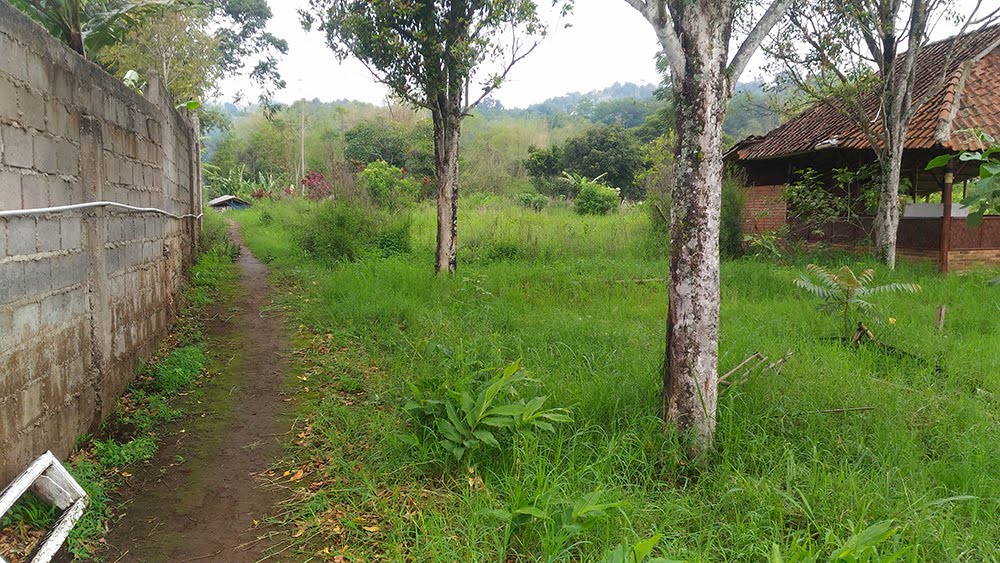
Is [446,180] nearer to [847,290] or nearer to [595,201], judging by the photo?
[847,290]

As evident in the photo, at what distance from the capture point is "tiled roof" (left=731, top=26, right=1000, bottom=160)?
984 centimetres

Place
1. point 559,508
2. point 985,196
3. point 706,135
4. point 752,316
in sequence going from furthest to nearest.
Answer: point 752,316 < point 706,135 < point 559,508 < point 985,196

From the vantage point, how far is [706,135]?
308cm

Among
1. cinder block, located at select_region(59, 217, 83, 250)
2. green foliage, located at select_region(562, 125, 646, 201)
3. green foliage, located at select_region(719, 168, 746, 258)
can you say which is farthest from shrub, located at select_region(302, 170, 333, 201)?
green foliage, located at select_region(562, 125, 646, 201)

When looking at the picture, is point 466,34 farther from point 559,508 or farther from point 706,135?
point 559,508

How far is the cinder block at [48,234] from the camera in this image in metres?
3.02

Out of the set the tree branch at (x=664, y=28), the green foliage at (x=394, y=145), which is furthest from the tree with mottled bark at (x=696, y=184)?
the green foliage at (x=394, y=145)

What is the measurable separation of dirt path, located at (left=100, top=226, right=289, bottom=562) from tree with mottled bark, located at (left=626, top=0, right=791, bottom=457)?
93.6 inches

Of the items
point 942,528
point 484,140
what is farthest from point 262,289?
point 484,140

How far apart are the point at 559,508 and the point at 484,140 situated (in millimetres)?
37089

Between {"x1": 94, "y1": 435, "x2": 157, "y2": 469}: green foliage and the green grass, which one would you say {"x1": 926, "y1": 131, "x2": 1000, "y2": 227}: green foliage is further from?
{"x1": 94, "y1": 435, "x2": 157, "y2": 469}: green foliage

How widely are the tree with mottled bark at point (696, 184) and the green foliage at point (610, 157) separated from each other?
23870 mm

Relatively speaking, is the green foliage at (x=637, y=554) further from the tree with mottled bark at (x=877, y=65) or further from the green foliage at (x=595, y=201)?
the green foliage at (x=595, y=201)

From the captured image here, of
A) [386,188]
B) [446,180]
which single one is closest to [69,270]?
[446,180]
